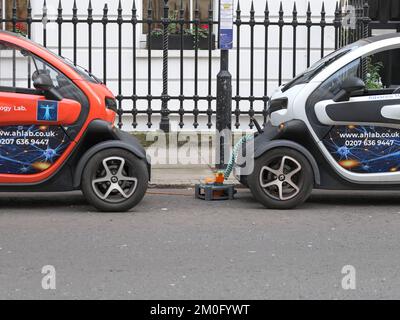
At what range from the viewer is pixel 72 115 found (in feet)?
28.3

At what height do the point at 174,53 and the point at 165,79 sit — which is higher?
the point at 174,53

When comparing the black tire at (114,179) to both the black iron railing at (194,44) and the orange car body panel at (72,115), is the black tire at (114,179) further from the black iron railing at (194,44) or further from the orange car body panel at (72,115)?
the black iron railing at (194,44)

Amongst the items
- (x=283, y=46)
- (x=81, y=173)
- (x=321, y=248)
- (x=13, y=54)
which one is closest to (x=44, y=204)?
(x=81, y=173)

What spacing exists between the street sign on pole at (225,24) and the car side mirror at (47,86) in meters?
2.11

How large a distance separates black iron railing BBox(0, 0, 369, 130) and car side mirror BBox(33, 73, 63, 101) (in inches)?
142

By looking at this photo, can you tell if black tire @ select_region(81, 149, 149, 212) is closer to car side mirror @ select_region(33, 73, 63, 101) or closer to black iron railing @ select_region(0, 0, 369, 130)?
car side mirror @ select_region(33, 73, 63, 101)

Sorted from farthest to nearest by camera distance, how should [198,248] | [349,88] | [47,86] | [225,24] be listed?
[225,24]
[349,88]
[47,86]
[198,248]

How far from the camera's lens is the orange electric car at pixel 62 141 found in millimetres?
8539

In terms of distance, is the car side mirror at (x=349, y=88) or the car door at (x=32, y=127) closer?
the car door at (x=32, y=127)

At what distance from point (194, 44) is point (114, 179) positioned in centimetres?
558

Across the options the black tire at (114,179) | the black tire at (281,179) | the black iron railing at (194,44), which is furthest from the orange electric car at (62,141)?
the black iron railing at (194,44)

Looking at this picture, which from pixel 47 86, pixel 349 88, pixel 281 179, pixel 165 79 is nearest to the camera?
pixel 47 86

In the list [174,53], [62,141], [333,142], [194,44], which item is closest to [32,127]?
[62,141]

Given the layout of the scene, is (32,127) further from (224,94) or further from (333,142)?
(333,142)
